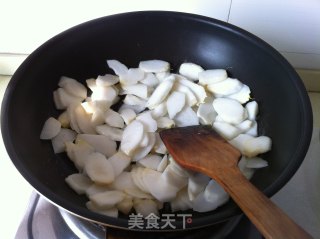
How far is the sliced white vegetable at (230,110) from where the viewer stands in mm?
679

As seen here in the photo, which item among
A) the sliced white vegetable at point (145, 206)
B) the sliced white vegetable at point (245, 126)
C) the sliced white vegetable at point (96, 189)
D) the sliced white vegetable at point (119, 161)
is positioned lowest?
the sliced white vegetable at point (145, 206)

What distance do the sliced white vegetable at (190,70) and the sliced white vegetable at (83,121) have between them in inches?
8.2

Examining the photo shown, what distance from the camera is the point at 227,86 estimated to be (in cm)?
71

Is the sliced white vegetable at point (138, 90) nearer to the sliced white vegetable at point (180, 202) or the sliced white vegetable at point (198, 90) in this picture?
the sliced white vegetable at point (198, 90)

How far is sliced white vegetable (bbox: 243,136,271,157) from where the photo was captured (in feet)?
2.05

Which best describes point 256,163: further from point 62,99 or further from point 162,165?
point 62,99

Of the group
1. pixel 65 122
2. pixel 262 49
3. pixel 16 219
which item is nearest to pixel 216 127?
pixel 262 49

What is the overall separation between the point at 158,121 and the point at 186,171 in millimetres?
135

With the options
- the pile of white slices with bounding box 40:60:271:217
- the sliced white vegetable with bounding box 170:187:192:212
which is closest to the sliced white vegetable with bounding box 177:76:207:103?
the pile of white slices with bounding box 40:60:271:217

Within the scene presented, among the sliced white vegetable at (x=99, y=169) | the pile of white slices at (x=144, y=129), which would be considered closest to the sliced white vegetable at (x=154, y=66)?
the pile of white slices at (x=144, y=129)

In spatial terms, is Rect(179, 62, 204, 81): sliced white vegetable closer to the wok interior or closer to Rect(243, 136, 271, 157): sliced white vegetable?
the wok interior

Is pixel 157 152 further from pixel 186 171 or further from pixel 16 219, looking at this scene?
pixel 16 219

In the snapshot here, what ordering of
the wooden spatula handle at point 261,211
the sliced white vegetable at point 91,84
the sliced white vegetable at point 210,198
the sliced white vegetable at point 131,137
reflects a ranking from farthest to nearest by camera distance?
the sliced white vegetable at point 91,84
the sliced white vegetable at point 131,137
the sliced white vegetable at point 210,198
the wooden spatula handle at point 261,211

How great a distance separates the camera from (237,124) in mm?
683
